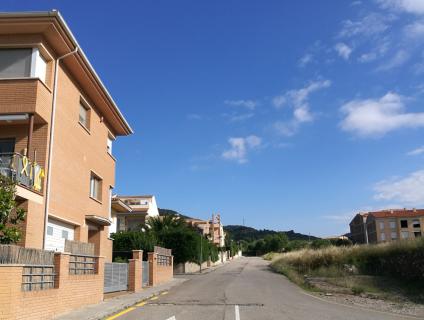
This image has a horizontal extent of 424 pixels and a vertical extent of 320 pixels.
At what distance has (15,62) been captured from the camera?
17.8m

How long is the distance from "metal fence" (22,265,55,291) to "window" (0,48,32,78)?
8.04m

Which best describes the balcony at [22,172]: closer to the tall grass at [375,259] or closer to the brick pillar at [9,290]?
the brick pillar at [9,290]

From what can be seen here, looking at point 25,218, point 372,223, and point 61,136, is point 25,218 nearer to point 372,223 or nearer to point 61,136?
point 61,136

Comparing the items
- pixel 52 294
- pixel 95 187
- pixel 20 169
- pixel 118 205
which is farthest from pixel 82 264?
pixel 118 205

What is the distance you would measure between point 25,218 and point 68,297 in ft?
10.8

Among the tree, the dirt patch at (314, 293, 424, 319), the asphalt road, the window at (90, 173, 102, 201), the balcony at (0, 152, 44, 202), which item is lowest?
the dirt patch at (314, 293, 424, 319)

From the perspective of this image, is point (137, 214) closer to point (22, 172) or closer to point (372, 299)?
point (372, 299)

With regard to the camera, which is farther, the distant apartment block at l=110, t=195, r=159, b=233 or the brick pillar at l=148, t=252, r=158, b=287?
the distant apartment block at l=110, t=195, r=159, b=233

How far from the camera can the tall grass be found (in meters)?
25.5

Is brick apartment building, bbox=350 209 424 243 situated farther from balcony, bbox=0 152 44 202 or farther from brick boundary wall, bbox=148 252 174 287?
balcony, bbox=0 152 44 202

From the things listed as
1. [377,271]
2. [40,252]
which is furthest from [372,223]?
[40,252]

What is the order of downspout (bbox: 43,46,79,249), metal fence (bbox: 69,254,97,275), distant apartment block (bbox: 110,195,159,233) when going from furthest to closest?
distant apartment block (bbox: 110,195,159,233)
downspout (bbox: 43,46,79,249)
metal fence (bbox: 69,254,97,275)

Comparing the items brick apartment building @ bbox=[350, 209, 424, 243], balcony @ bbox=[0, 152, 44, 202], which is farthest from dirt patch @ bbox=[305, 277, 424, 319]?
brick apartment building @ bbox=[350, 209, 424, 243]

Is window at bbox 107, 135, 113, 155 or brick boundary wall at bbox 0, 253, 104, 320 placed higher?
window at bbox 107, 135, 113, 155
